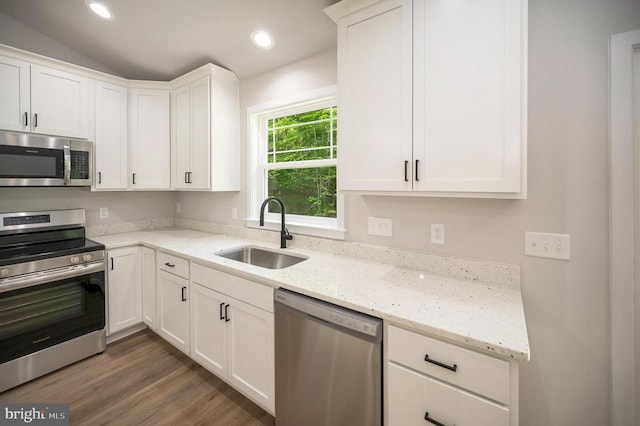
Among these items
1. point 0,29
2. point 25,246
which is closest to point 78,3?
point 0,29

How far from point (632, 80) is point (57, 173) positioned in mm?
3675

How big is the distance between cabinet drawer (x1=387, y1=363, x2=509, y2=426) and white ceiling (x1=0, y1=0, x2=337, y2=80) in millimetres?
2142

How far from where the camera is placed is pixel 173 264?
7.32ft

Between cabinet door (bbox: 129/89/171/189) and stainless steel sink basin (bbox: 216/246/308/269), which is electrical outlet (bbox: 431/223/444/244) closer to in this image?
stainless steel sink basin (bbox: 216/246/308/269)

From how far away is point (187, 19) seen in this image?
2.13 metres

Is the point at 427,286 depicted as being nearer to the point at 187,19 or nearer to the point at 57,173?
the point at 187,19

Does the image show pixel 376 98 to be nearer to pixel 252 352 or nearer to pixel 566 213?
pixel 566 213

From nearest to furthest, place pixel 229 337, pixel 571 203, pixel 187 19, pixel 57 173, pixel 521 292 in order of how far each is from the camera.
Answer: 1. pixel 571 203
2. pixel 521 292
3. pixel 229 337
4. pixel 187 19
5. pixel 57 173

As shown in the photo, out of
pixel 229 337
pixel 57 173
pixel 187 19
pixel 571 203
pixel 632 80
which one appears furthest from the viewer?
pixel 57 173

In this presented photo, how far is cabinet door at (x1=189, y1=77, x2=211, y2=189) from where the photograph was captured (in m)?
2.54

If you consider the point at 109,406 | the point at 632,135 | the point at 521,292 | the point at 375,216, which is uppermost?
the point at 632,135

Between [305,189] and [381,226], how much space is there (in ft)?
2.76

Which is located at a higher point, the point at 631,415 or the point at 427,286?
the point at 427,286

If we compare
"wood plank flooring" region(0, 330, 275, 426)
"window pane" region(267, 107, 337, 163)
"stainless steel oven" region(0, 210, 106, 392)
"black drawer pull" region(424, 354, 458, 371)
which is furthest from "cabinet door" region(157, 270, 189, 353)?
"black drawer pull" region(424, 354, 458, 371)
